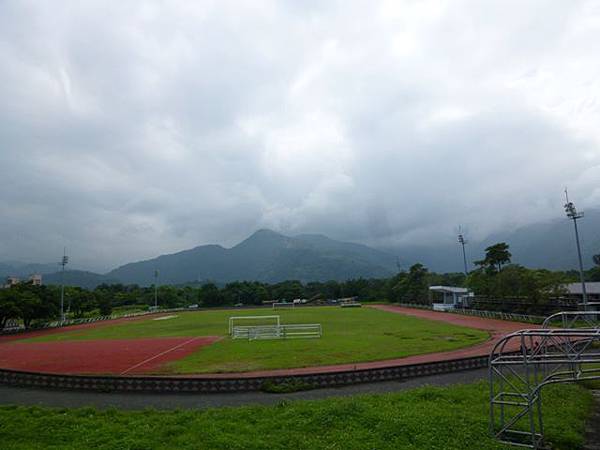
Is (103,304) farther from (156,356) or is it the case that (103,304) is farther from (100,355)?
(156,356)

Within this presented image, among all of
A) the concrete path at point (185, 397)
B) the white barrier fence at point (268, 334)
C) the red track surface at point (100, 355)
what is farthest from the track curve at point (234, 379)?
the white barrier fence at point (268, 334)

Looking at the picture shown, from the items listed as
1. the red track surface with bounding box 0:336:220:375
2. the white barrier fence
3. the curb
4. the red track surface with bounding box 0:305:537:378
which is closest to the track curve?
the curb

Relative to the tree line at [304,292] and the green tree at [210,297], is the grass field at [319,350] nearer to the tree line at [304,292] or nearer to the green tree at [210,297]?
the tree line at [304,292]

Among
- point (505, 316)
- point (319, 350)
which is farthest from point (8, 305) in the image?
point (505, 316)

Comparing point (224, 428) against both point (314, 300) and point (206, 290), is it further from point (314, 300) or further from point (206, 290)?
point (314, 300)

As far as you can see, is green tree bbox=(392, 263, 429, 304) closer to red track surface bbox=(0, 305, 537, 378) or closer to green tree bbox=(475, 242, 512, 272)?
green tree bbox=(475, 242, 512, 272)

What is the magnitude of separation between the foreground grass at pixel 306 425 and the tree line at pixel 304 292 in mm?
35471

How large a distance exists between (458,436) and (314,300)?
102202 mm

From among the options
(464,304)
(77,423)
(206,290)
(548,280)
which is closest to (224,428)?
(77,423)

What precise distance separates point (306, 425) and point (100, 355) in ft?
65.7

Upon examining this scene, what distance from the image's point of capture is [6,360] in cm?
2552

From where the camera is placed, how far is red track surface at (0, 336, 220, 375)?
21.1 m

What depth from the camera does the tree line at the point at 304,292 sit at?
4370 centimetres

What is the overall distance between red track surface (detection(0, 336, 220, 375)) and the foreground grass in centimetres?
856
